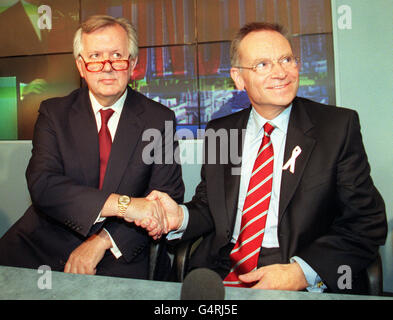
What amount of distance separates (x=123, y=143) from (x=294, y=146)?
79cm

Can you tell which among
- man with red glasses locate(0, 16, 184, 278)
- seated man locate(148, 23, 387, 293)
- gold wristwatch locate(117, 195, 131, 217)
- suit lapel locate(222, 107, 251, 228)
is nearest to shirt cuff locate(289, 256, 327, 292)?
seated man locate(148, 23, 387, 293)

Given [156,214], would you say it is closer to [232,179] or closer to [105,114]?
[232,179]

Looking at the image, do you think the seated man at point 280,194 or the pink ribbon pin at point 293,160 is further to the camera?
the pink ribbon pin at point 293,160

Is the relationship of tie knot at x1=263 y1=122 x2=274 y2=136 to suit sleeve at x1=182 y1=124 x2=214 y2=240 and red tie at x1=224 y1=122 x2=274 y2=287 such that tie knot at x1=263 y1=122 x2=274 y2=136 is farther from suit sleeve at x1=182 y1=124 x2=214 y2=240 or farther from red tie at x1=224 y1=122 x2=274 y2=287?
suit sleeve at x1=182 y1=124 x2=214 y2=240

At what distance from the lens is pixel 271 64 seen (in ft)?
5.15

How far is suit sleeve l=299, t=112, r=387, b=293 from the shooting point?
1.28 meters

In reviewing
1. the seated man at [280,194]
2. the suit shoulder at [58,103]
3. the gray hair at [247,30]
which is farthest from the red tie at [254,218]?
the suit shoulder at [58,103]

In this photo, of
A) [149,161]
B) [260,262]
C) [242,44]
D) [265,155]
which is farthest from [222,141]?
[260,262]

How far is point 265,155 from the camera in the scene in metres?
1.51

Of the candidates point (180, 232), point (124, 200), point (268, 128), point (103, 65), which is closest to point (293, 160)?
point (268, 128)

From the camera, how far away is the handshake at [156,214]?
1489 mm

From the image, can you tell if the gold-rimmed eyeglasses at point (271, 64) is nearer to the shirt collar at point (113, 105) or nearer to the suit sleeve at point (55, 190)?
the shirt collar at point (113, 105)
